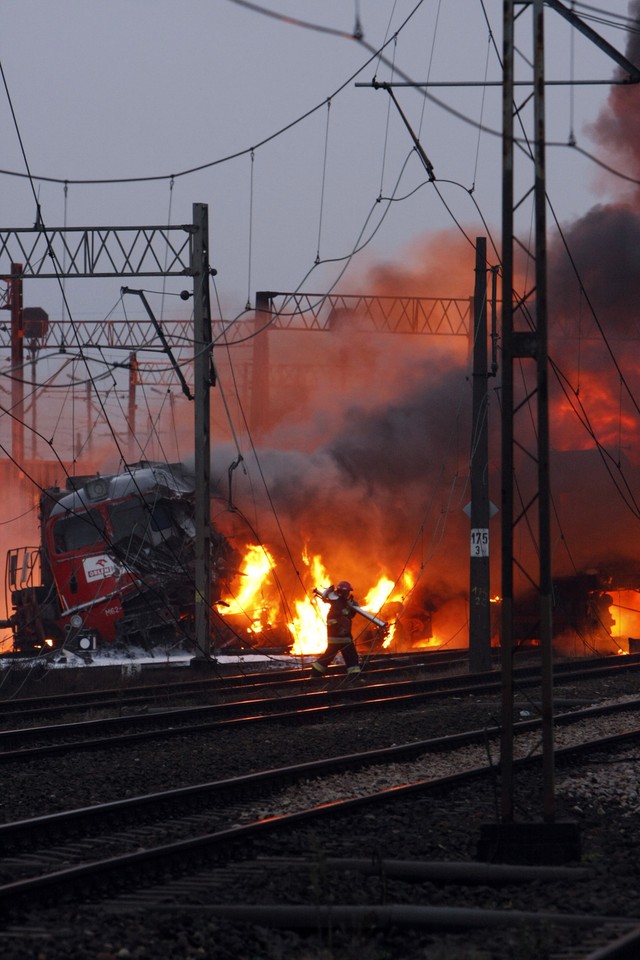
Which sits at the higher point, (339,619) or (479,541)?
(479,541)

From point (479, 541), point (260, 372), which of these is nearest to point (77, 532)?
point (479, 541)

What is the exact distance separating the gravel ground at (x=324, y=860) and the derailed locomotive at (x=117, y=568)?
1111cm

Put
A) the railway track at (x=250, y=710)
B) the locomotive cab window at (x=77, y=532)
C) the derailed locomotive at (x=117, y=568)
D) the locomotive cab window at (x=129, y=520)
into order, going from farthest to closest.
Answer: the locomotive cab window at (x=77, y=532) → the locomotive cab window at (x=129, y=520) → the derailed locomotive at (x=117, y=568) → the railway track at (x=250, y=710)

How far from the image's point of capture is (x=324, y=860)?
717cm

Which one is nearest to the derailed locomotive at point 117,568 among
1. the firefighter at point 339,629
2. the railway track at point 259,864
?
the firefighter at point 339,629

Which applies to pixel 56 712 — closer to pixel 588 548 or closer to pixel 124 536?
pixel 124 536

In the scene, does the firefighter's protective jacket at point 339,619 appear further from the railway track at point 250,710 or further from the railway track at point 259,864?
the railway track at point 259,864

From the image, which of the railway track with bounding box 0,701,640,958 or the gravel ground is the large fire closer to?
the gravel ground

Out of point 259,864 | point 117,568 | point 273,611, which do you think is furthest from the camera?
point 273,611

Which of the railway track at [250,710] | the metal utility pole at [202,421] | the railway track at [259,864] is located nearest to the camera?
the railway track at [259,864]

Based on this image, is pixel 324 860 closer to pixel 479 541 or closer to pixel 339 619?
pixel 339 619

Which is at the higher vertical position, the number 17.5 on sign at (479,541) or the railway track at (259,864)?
the number 17.5 on sign at (479,541)

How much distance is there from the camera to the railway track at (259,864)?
21.4 feet

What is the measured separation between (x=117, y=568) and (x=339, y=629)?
7068 millimetres
